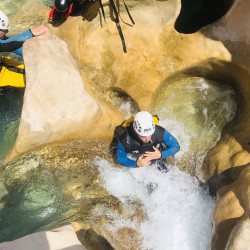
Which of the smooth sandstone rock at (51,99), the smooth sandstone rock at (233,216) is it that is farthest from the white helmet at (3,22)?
the smooth sandstone rock at (233,216)

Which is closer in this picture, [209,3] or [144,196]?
[144,196]

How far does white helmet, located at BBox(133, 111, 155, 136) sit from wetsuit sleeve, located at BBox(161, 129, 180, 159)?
1.56 feet

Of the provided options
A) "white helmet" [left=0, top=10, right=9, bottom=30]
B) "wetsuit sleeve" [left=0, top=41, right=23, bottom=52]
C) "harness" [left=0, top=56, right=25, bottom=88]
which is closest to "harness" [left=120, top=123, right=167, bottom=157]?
"harness" [left=0, top=56, right=25, bottom=88]

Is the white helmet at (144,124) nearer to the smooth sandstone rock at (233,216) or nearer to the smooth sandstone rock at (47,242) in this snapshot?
the smooth sandstone rock at (233,216)

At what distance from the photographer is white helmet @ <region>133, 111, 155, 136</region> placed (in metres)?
4.22

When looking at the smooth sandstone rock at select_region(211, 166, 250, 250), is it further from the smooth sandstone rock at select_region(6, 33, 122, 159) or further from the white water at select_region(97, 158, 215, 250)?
the smooth sandstone rock at select_region(6, 33, 122, 159)

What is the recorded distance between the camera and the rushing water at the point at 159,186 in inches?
177

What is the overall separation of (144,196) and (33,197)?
1776 millimetres

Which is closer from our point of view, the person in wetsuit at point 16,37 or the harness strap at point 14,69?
the person in wetsuit at point 16,37

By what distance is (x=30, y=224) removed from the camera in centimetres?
437

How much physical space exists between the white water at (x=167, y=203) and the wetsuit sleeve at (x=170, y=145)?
0.67 meters

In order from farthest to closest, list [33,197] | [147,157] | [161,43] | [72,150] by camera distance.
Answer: [161,43] → [72,150] → [33,197] → [147,157]

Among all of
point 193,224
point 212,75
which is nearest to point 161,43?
point 212,75

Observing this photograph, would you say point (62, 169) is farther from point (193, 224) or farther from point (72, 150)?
point (193, 224)
